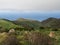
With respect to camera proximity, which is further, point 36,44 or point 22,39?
point 22,39

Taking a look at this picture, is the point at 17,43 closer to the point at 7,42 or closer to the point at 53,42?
the point at 7,42

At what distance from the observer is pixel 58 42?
3634cm

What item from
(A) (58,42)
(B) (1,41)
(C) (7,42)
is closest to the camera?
(C) (7,42)

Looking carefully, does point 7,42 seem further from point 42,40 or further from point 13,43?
point 42,40

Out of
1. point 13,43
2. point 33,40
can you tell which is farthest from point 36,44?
point 13,43

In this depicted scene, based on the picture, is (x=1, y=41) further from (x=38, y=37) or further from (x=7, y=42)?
(x=38, y=37)

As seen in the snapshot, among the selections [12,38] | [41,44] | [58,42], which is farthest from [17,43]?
[58,42]

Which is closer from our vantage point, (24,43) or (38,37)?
(38,37)

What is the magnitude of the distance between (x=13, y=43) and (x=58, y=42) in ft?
24.5

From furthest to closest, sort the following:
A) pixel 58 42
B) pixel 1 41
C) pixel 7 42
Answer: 1. pixel 58 42
2. pixel 1 41
3. pixel 7 42

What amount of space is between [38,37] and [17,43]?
2879 mm

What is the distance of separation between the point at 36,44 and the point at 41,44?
0.78m

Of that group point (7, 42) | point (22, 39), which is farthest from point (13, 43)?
point (22, 39)

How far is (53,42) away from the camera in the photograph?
3481 cm
